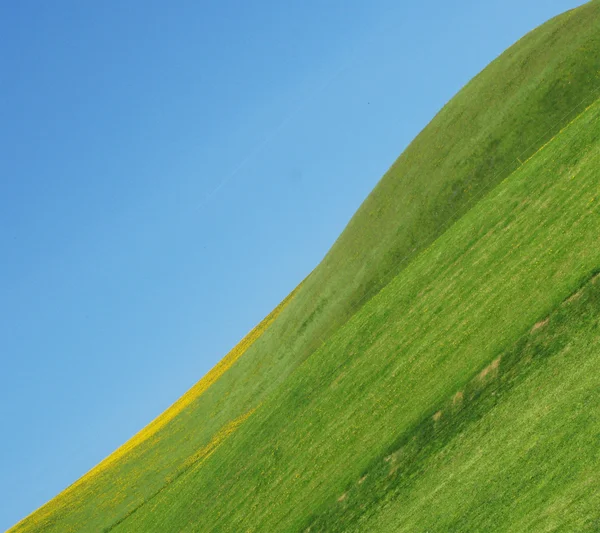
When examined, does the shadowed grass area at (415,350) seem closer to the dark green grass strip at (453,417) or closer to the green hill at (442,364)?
the green hill at (442,364)

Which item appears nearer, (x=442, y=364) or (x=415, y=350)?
(x=442, y=364)

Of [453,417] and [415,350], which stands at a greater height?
[415,350]

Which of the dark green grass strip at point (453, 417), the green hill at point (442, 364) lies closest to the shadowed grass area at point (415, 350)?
the green hill at point (442, 364)

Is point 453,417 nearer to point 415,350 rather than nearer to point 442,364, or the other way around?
point 442,364

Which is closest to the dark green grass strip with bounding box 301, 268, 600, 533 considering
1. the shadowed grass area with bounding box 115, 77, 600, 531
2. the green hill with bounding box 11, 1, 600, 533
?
the green hill with bounding box 11, 1, 600, 533

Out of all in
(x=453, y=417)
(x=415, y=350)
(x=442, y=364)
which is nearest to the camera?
(x=453, y=417)

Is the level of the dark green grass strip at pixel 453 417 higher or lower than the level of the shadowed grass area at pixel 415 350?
lower

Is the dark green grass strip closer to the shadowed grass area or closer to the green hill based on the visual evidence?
the green hill

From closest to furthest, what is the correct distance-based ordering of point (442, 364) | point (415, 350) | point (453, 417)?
point (453, 417) < point (442, 364) < point (415, 350)

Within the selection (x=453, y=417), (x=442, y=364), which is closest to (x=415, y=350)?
(x=442, y=364)

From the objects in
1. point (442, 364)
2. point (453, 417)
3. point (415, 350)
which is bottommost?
point (453, 417)

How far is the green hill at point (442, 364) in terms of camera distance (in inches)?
659

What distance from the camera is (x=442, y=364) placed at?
24375 millimetres

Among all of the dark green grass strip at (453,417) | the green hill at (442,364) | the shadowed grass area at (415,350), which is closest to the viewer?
the green hill at (442,364)
